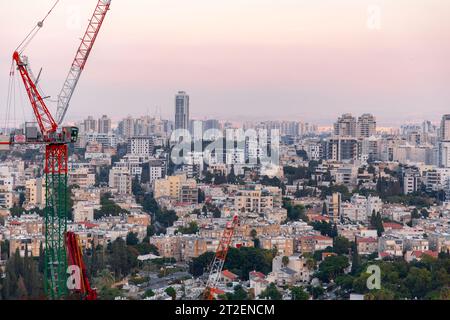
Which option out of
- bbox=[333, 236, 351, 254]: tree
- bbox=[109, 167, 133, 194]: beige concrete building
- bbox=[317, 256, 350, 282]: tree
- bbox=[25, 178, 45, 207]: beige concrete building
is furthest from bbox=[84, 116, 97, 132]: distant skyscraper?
bbox=[317, 256, 350, 282]: tree

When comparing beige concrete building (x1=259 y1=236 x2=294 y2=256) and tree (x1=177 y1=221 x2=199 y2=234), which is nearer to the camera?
beige concrete building (x1=259 y1=236 x2=294 y2=256)

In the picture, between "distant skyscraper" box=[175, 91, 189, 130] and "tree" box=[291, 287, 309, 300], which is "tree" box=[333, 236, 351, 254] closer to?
"tree" box=[291, 287, 309, 300]

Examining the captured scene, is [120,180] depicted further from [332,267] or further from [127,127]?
[332,267]

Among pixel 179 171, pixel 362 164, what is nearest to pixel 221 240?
pixel 179 171

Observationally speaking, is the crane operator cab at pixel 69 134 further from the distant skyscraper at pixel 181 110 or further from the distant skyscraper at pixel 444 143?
the distant skyscraper at pixel 444 143

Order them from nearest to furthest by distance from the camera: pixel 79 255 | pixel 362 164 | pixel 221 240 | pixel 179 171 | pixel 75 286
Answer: pixel 75 286 → pixel 79 255 → pixel 221 240 → pixel 179 171 → pixel 362 164
